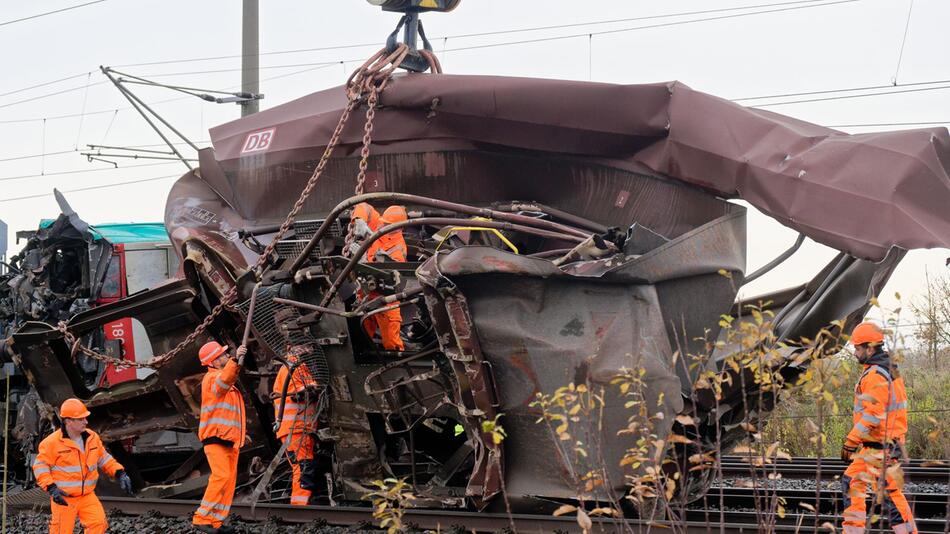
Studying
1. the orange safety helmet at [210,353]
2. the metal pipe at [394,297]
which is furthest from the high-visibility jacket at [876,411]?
the orange safety helmet at [210,353]

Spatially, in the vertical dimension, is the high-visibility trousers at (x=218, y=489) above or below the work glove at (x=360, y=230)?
below

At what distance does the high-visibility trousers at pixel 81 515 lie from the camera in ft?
22.9

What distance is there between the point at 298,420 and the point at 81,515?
1.58m

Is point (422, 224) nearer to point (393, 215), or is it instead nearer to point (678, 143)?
point (393, 215)

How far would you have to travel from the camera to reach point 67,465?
276 inches

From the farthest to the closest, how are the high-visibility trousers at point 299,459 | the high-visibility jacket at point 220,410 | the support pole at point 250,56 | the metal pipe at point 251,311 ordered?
the support pole at point 250,56
the high-visibility trousers at point 299,459
the high-visibility jacket at point 220,410
the metal pipe at point 251,311

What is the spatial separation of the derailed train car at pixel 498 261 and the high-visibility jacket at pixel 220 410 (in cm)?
37

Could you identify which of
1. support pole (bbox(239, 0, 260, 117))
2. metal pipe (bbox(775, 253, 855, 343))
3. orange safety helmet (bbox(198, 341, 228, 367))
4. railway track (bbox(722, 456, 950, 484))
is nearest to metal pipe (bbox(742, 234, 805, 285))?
metal pipe (bbox(775, 253, 855, 343))

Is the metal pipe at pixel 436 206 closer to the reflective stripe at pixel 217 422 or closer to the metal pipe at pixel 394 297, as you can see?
the metal pipe at pixel 394 297

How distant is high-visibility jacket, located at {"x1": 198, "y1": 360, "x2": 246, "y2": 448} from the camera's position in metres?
7.08

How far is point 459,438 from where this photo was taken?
7.99m

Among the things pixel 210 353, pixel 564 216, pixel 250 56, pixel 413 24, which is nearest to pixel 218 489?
pixel 210 353

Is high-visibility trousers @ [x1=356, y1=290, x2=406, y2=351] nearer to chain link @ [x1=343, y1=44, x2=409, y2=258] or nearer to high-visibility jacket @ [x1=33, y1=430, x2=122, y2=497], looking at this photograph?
chain link @ [x1=343, y1=44, x2=409, y2=258]

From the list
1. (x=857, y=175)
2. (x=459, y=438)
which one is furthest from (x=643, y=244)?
(x=459, y=438)
